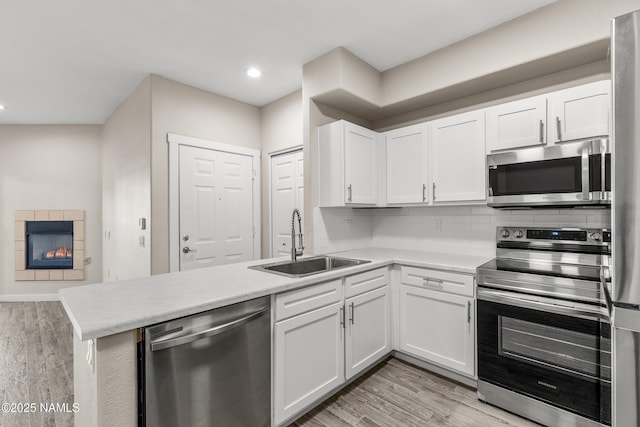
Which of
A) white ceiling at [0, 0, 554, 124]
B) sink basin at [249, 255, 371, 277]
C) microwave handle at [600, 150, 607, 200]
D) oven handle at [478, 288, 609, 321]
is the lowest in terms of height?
oven handle at [478, 288, 609, 321]

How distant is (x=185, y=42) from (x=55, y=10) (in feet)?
2.77

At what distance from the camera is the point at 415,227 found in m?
3.16

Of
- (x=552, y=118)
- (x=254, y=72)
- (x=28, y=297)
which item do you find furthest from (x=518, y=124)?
(x=28, y=297)

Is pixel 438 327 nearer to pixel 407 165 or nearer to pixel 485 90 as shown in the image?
pixel 407 165

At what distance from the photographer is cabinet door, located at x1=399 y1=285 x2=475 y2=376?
2162 millimetres

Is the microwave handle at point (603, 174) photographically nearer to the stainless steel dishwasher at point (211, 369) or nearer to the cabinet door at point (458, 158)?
the cabinet door at point (458, 158)

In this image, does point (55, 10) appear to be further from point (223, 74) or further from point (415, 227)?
point (415, 227)

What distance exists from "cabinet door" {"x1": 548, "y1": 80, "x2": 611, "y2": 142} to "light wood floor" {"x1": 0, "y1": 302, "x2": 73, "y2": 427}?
382 centimetres

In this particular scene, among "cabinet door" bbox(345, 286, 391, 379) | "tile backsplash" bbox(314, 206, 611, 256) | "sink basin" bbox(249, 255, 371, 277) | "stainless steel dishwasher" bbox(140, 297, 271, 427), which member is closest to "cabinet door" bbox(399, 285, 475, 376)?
"cabinet door" bbox(345, 286, 391, 379)

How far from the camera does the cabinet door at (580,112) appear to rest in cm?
191

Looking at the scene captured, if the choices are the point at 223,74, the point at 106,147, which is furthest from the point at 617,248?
the point at 106,147

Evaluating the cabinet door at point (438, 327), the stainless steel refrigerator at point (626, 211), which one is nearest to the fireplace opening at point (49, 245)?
the cabinet door at point (438, 327)

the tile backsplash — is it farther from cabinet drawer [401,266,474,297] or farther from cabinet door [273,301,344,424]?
cabinet door [273,301,344,424]

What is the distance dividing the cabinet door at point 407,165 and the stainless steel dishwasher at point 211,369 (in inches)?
71.5
